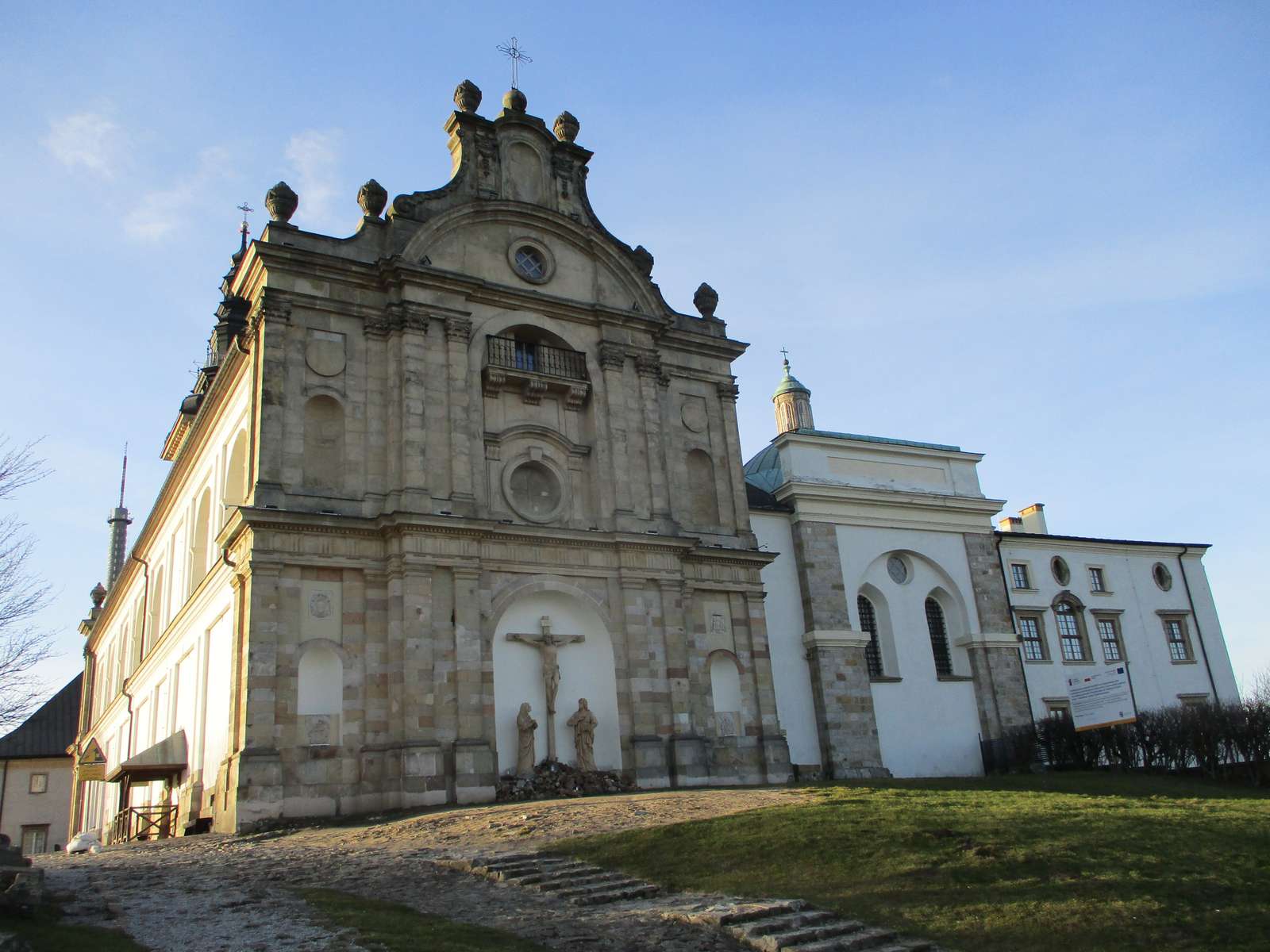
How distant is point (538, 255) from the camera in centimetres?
3030

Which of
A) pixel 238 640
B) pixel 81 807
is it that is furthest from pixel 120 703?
pixel 238 640

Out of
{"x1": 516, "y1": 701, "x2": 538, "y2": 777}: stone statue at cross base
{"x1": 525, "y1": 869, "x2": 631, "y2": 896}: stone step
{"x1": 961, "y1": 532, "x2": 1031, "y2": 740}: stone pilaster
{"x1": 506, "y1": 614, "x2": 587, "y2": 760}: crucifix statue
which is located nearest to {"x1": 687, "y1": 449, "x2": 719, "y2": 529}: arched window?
{"x1": 506, "y1": 614, "x2": 587, "y2": 760}: crucifix statue

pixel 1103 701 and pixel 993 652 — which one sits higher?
pixel 993 652

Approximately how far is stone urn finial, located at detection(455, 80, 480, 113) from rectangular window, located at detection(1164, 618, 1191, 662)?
31.1 m

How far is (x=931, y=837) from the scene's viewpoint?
607 inches

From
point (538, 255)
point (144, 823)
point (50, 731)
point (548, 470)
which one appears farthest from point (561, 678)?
point (50, 731)

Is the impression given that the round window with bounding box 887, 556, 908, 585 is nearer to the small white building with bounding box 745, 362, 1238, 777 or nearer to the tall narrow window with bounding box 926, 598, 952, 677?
the small white building with bounding box 745, 362, 1238, 777

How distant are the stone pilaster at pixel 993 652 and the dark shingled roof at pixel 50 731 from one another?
47.8 m

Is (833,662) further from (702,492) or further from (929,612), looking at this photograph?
(702,492)

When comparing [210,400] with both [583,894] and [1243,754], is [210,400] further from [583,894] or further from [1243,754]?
[1243,754]

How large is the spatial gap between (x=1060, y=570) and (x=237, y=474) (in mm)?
28382

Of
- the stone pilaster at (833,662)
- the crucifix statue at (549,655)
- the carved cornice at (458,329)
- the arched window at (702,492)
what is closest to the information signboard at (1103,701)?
the stone pilaster at (833,662)

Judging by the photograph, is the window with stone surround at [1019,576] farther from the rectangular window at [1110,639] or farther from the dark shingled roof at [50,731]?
the dark shingled roof at [50,731]

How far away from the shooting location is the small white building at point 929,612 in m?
33.1
